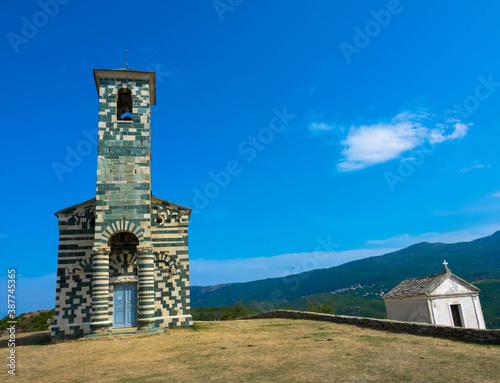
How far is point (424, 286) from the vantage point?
23484mm

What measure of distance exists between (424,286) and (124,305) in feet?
60.1

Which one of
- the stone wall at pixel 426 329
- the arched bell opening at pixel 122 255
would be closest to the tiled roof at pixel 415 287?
the stone wall at pixel 426 329

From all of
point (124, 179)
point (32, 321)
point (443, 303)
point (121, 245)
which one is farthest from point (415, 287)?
point (32, 321)

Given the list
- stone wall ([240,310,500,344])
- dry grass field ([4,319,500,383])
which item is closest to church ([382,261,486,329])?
stone wall ([240,310,500,344])

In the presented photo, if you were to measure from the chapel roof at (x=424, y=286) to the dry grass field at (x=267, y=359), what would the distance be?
302 inches

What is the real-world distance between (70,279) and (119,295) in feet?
9.36

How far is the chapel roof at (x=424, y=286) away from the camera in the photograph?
74.5 feet

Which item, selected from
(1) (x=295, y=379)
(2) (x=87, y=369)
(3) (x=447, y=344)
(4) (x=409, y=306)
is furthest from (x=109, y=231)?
(4) (x=409, y=306)

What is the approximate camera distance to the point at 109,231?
1983cm

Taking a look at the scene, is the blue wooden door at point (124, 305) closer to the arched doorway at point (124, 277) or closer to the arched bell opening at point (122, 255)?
the arched doorway at point (124, 277)

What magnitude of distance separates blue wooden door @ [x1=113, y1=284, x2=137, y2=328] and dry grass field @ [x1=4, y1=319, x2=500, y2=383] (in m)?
2.70

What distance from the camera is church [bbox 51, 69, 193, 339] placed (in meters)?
19.7

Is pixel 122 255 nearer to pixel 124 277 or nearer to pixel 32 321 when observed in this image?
pixel 124 277

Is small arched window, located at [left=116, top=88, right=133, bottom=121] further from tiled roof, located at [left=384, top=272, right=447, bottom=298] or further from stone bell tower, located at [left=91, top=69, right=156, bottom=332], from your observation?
tiled roof, located at [left=384, top=272, right=447, bottom=298]
